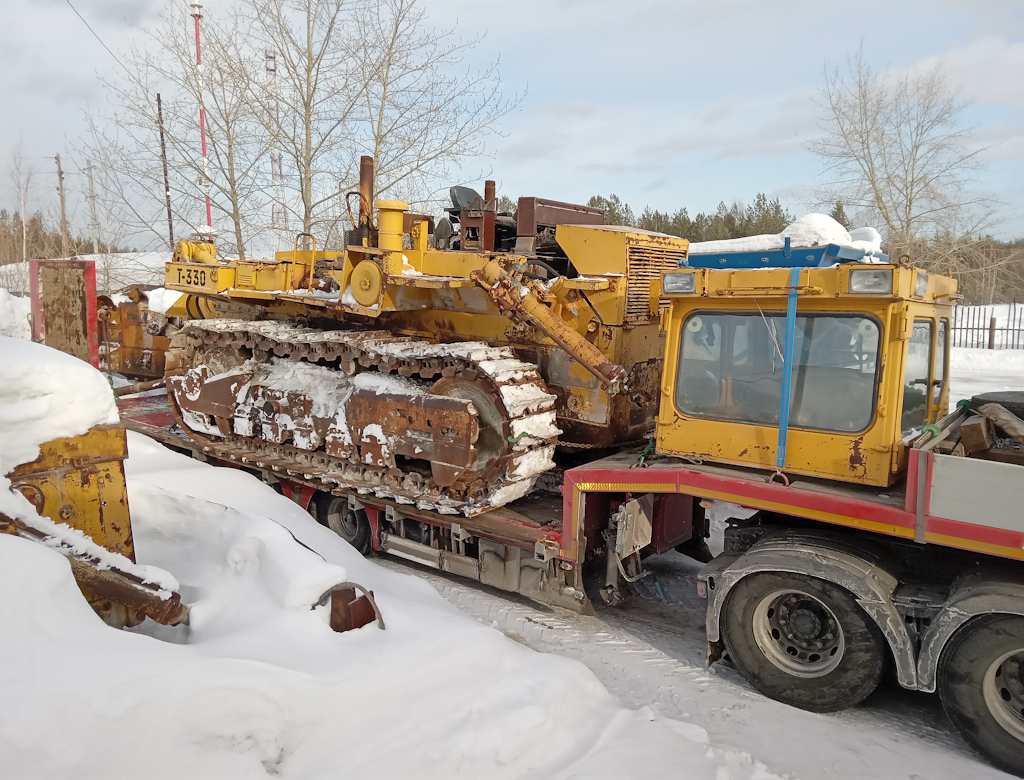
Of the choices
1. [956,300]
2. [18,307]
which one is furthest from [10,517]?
[18,307]

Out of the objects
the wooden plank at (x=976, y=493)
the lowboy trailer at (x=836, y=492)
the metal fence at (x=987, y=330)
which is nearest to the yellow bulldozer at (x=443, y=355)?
the lowboy trailer at (x=836, y=492)

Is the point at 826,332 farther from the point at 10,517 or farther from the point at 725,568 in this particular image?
the point at 10,517

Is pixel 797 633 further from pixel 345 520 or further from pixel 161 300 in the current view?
pixel 161 300

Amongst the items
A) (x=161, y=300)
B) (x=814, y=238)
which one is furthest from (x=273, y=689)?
(x=161, y=300)

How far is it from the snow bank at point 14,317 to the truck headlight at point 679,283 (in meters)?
17.4

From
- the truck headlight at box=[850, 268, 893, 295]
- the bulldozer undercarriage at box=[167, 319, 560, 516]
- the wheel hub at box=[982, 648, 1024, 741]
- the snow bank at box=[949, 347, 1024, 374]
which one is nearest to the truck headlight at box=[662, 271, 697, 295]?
the truck headlight at box=[850, 268, 893, 295]

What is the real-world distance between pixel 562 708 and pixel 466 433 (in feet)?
7.71

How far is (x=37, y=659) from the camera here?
9.50 feet

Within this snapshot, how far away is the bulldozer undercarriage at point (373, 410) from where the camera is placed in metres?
5.96

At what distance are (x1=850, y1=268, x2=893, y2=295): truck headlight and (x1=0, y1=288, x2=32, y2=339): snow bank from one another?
60.9ft

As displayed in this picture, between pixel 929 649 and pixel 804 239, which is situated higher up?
pixel 804 239

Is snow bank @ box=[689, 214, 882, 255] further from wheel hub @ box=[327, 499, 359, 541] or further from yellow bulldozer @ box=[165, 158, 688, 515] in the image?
wheel hub @ box=[327, 499, 359, 541]

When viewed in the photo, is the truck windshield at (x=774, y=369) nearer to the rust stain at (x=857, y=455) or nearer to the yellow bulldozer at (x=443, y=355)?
the rust stain at (x=857, y=455)

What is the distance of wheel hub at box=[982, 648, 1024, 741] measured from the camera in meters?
3.96
